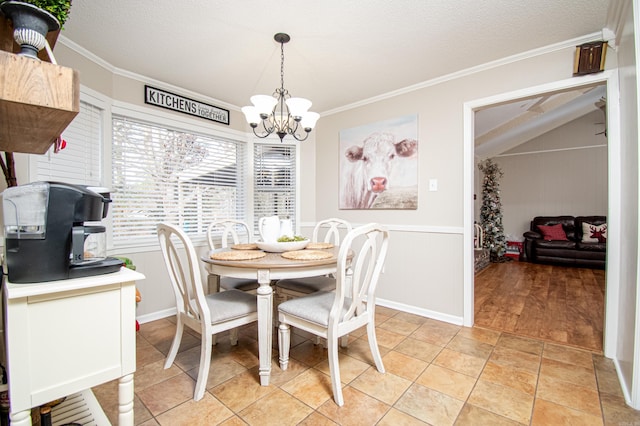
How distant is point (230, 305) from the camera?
5.79 feet

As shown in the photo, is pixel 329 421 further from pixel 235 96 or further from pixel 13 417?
pixel 235 96

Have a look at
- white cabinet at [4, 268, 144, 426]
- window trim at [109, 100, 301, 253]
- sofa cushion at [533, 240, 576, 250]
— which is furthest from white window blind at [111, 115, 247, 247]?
sofa cushion at [533, 240, 576, 250]

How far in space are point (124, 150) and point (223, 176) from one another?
1020mm

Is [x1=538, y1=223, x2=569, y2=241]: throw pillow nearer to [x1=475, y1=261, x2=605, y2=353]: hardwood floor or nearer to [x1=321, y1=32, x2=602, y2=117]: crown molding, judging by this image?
[x1=475, y1=261, x2=605, y2=353]: hardwood floor

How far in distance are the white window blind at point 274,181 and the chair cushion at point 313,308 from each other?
1996mm

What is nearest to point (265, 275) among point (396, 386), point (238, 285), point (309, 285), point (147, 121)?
point (309, 285)

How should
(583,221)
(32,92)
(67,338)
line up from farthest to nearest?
(583,221), (67,338), (32,92)

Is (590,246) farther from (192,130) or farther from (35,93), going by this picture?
(35,93)

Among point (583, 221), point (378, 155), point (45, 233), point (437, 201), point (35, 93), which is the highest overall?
point (378, 155)

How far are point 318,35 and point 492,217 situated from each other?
217 inches

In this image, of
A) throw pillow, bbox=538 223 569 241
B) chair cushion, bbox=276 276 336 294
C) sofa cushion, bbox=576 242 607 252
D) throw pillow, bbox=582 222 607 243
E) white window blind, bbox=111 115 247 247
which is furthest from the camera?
throw pillow, bbox=538 223 569 241

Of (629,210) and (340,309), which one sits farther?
(629,210)

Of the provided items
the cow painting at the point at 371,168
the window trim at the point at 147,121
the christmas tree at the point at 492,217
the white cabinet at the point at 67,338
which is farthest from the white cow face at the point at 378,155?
the christmas tree at the point at 492,217

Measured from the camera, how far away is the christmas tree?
18.9 feet
